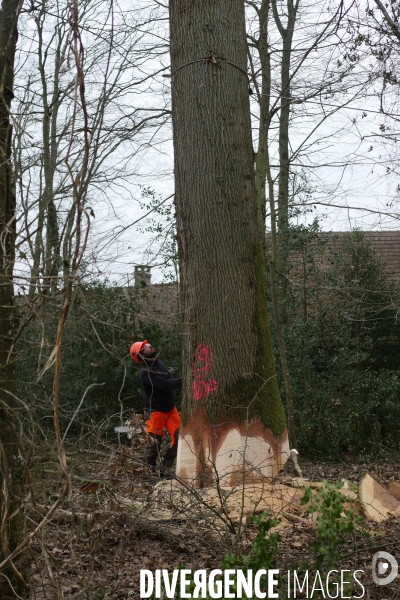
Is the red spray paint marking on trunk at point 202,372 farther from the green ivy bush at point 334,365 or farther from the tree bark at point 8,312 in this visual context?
the green ivy bush at point 334,365

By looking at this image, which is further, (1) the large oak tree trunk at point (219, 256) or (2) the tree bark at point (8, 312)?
(1) the large oak tree trunk at point (219, 256)

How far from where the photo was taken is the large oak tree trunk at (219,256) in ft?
21.7

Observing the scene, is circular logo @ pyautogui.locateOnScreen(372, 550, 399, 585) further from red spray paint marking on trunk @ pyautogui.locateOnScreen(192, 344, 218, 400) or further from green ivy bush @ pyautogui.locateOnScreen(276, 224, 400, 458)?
green ivy bush @ pyautogui.locateOnScreen(276, 224, 400, 458)

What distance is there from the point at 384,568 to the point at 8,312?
110 inches

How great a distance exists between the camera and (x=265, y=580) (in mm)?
3244

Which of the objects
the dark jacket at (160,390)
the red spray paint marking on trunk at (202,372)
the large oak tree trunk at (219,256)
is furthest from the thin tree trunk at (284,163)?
the red spray paint marking on trunk at (202,372)

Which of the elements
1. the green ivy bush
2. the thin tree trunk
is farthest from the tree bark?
the green ivy bush

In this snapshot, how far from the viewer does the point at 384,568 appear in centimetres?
442

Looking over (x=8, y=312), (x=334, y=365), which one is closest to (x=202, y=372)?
(x=8, y=312)

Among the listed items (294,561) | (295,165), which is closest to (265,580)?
(294,561)

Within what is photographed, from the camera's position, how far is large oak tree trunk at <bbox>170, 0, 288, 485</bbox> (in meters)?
6.60

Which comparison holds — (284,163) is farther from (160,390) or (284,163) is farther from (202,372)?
(202,372)

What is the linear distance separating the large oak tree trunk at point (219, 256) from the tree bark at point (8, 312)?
3.07m

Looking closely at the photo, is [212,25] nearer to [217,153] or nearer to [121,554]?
[217,153]
